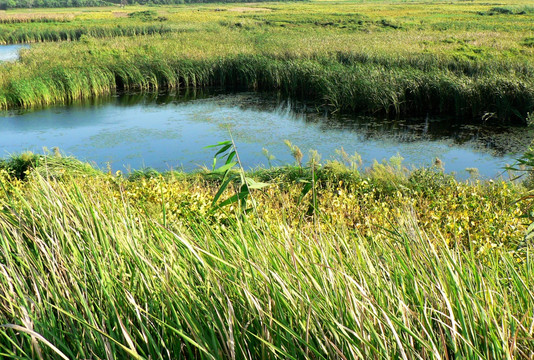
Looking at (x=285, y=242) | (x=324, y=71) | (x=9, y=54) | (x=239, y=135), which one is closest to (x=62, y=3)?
(x=9, y=54)

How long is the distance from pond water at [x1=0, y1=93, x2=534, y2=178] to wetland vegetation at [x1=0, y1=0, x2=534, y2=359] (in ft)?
4.34

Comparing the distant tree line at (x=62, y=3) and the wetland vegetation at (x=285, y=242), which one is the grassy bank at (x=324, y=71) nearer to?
the wetland vegetation at (x=285, y=242)

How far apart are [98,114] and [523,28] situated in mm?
24446

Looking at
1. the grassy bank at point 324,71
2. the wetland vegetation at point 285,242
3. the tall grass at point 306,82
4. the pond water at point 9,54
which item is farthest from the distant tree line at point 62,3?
the wetland vegetation at point 285,242

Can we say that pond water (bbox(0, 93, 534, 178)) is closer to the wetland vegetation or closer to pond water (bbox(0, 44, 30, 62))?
the wetland vegetation

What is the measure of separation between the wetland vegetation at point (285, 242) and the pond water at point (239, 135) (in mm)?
1322

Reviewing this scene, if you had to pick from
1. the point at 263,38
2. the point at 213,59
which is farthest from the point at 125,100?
the point at 263,38

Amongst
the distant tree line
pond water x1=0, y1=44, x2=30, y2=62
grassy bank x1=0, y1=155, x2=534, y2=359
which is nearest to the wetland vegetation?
grassy bank x1=0, y1=155, x2=534, y2=359

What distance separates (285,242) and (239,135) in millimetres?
11107

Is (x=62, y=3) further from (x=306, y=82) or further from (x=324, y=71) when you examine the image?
(x=324, y=71)

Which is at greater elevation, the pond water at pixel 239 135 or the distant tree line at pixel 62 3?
the distant tree line at pixel 62 3

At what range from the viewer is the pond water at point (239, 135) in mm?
11031

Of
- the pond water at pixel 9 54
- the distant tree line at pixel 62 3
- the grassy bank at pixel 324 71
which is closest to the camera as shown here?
the grassy bank at pixel 324 71

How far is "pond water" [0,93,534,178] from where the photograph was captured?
11031mm
